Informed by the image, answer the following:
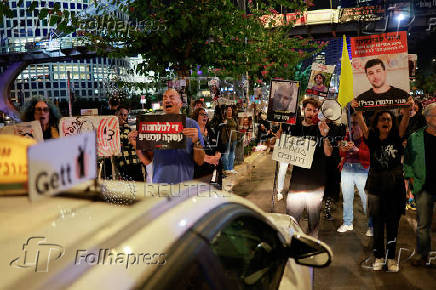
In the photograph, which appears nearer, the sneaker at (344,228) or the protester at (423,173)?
the protester at (423,173)

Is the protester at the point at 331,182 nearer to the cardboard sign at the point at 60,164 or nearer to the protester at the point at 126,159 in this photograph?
the protester at the point at 126,159

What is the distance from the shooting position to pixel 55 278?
1231 mm

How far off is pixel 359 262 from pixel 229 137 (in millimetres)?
6020

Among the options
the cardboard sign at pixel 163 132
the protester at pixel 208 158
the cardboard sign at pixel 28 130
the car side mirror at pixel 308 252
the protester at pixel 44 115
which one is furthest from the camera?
the protester at pixel 208 158

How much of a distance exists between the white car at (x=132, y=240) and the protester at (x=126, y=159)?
173 inches

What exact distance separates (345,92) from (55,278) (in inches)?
210

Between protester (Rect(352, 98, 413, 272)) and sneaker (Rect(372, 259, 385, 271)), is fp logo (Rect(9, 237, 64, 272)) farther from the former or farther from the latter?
sneaker (Rect(372, 259, 385, 271))

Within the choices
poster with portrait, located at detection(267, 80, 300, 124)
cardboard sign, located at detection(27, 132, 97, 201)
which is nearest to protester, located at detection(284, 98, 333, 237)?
poster with portrait, located at detection(267, 80, 300, 124)

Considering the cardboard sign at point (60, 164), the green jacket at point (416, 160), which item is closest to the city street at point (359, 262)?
the green jacket at point (416, 160)

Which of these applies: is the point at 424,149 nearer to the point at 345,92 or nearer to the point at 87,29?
the point at 345,92

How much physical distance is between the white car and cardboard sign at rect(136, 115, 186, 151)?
2441mm

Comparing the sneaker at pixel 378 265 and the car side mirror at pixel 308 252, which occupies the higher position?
the car side mirror at pixel 308 252

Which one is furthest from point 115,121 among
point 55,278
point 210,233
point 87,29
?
point 55,278

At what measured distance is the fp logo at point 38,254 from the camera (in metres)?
1.31
